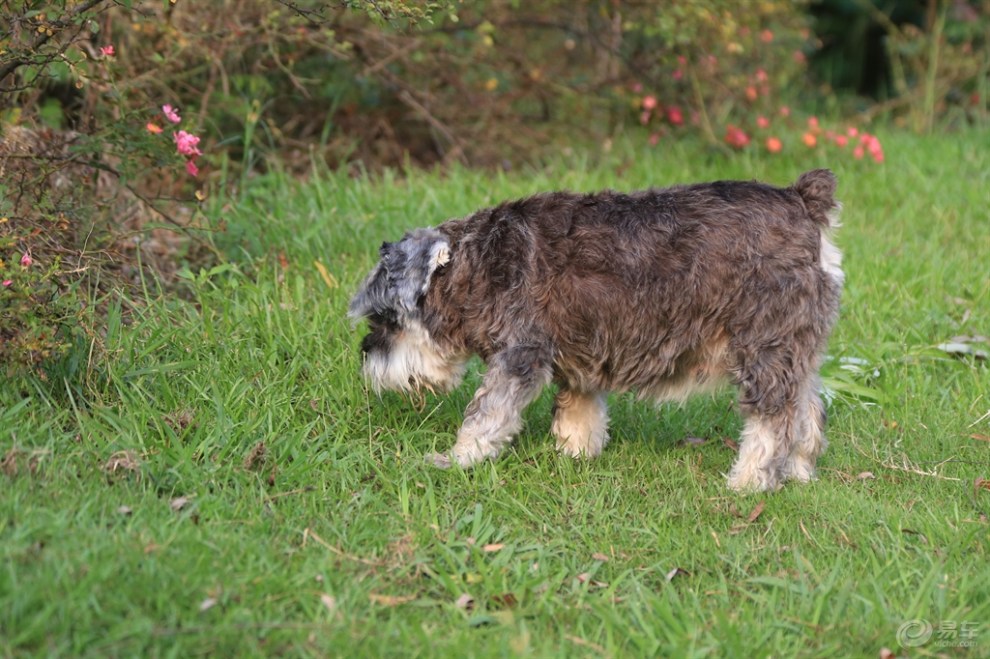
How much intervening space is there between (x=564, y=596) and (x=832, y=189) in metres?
2.20

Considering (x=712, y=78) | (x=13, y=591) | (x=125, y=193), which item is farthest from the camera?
(x=712, y=78)

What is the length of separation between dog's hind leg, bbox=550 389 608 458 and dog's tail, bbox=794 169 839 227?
1.33 m

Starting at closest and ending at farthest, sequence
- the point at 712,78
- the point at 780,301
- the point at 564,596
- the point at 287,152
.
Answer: the point at 564,596 < the point at 780,301 < the point at 287,152 < the point at 712,78

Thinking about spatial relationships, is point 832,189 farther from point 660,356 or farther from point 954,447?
point 954,447

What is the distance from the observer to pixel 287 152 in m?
8.43

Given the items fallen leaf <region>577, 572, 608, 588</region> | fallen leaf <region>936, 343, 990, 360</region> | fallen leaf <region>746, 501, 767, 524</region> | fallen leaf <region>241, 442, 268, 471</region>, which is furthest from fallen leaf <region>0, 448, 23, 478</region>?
fallen leaf <region>936, 343, 990, 360</region>

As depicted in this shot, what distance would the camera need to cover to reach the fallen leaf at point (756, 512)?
472 cm

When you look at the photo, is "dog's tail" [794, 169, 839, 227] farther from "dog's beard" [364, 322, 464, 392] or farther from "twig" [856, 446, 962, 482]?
"dog's beard" [364, 322, 464, 392]

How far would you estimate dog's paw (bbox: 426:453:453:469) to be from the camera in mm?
4934

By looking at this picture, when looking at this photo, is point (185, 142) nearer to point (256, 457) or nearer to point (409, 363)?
point (409, 363)

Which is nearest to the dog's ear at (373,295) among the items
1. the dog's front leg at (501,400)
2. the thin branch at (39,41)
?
the dog's front leg at (501,400)

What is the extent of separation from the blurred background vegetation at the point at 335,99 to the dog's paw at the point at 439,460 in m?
1.65

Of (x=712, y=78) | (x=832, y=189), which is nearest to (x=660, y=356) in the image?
(x=832, y=189)

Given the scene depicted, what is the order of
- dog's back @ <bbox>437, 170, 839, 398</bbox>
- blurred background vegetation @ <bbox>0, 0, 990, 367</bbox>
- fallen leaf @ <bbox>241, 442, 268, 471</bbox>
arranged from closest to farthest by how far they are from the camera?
1. fallen leaf @ <bbox>241, 442, 268, 471</bbox>
2. dog's back @ <bbox>437, 170, 839, 398</bbox>
3. blurred background vegetation @ <bbox>0, 0, 990, 367</bbox>
